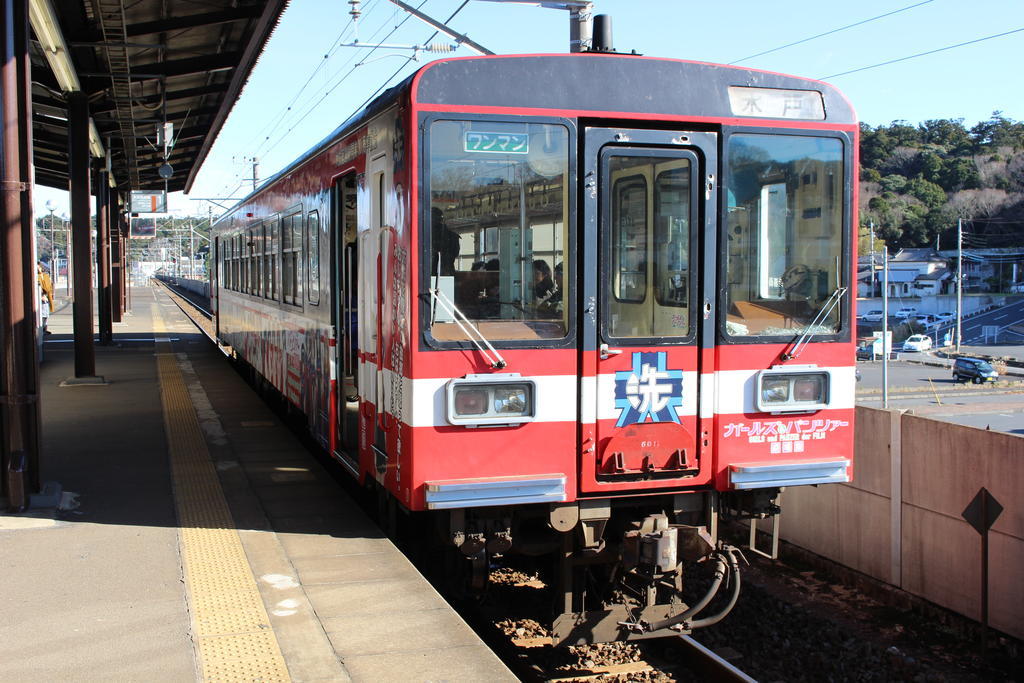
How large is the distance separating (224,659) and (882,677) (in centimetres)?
468

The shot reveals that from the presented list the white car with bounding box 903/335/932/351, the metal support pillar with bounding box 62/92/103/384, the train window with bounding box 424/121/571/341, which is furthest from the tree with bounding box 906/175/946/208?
the train window with bounding box 424/121/571/341

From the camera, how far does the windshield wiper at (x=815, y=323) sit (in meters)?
5.48

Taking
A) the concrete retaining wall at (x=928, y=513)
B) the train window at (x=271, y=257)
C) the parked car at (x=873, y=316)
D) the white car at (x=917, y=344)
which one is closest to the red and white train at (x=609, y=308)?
the concrete retaining wall at (x=928, y=513)

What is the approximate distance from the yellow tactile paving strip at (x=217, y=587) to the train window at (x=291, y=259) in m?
1.73

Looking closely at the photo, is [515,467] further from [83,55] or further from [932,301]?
[932,301]

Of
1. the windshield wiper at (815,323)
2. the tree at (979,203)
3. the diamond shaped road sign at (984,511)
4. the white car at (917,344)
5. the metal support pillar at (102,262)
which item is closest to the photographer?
the windshield wiper at (815,323)

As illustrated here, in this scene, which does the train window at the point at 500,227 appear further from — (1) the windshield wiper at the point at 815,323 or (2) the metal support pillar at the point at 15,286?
(2) the metal support pillar at the point at 15,286

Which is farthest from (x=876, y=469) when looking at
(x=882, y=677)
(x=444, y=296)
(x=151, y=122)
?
(x=151, y=122)

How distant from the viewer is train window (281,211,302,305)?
8773mm

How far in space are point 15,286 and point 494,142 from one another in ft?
12.4

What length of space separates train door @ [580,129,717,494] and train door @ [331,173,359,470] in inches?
87.8

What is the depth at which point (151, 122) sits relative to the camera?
1745 cm

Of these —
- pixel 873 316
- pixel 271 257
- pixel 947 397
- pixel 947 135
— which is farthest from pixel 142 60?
pixel 947 135

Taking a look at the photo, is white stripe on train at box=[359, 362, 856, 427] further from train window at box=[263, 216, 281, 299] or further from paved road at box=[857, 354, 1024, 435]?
paved road at box=[857, 354, 1024, 435]
